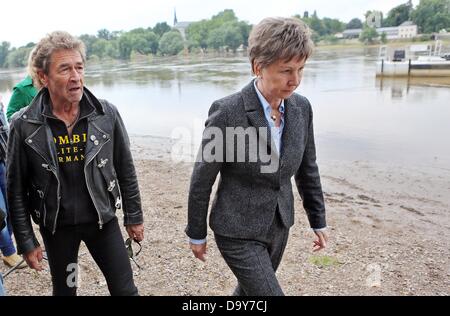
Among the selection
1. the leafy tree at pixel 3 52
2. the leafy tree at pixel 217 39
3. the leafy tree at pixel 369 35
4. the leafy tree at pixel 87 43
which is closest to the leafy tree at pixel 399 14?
the leafy tree at pixel 369 35

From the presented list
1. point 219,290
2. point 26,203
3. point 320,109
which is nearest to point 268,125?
point 26,203

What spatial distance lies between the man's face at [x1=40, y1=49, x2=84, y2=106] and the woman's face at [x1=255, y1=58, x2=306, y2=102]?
1.07m

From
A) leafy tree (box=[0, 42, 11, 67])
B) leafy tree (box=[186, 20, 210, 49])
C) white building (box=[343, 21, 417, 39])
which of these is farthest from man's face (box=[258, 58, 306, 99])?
leafy tree (box=[186, 20, 210, 49])

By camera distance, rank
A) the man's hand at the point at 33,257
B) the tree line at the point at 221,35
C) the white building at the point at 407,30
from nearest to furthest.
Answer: the man's hand at the point at 33,257 → the tree line at the point at 221,35 → the white building at the point at 407,30

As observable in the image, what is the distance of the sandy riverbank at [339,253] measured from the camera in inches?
152

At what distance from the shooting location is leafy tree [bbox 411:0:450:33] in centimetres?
8881

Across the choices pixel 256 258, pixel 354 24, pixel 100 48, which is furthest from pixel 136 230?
pixel 354 24

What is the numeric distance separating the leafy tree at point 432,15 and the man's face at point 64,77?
101432 millimetres

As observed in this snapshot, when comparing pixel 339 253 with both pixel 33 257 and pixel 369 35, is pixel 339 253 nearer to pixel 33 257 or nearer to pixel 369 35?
pixel 33 257

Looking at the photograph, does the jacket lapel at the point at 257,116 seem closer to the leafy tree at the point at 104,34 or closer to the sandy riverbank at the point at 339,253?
the sandy riverbank at the point at 339,253

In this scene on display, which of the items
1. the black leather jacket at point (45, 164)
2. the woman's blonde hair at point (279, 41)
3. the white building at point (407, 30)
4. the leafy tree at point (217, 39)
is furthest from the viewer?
the leafy tree at point (217, 39)

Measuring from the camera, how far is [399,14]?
112m

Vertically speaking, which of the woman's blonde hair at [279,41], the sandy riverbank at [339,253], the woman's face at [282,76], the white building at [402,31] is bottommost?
the sandy riverbank at [339,253]

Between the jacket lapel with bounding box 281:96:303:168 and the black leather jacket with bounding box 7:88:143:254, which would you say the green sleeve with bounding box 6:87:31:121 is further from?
the jacket lapel with bounding box 281:96:303:168
